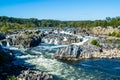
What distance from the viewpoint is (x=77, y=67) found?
7394 centimetres

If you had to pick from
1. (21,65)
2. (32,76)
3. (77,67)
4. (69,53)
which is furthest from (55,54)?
(32,76)

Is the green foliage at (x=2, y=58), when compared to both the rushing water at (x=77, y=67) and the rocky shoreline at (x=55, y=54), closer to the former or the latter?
the rocky shoreline at (x=55, y=54)

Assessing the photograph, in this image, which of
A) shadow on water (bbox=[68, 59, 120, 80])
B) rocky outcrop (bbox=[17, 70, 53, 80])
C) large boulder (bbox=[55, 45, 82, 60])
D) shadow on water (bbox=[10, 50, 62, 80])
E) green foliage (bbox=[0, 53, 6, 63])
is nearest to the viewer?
rocky outcrop (bbox=[17, 70, 53, 80])

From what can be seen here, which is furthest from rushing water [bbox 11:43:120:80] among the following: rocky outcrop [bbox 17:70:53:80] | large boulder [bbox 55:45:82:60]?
rocky outcrop [bbox 17:70:53:80]

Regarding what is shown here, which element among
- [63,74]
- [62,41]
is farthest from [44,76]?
[62,41]

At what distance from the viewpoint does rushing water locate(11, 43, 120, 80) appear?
64.9 meters

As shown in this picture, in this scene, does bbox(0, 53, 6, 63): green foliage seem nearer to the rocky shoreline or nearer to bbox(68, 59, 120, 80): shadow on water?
the rocky shoreline

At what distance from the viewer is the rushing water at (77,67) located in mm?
64875

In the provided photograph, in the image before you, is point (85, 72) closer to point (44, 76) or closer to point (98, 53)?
point (44, 76)

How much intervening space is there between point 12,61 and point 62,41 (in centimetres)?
4456

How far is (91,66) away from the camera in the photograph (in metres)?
74.9

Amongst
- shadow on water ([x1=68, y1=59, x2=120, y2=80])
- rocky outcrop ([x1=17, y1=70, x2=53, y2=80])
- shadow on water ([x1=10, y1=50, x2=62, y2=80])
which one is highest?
rocky outcrop ([x1=17, y1=70, x2=53, y2=80])

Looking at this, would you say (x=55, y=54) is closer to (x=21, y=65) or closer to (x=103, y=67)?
(x=21, y=65)

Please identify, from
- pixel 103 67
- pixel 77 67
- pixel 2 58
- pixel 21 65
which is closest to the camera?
pixel 21 65
